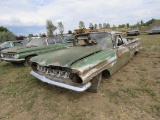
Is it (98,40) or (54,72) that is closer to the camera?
(54,72)

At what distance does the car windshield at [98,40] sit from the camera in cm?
414

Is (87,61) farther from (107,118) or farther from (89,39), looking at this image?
(89,39)

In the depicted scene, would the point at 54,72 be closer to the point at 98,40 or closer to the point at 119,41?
the point at 98,40

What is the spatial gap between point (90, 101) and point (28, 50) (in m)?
4.51

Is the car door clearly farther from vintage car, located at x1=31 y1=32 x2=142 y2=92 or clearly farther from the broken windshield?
the broken windshield

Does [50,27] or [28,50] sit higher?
[50,27]

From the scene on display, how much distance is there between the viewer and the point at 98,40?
4.31 metres

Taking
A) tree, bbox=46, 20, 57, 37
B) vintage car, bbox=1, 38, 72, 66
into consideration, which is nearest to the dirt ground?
vintage car, bbox=1, 38, 72, 66

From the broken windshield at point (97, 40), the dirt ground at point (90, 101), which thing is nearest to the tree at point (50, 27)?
the broken windshield at point (97, 40)

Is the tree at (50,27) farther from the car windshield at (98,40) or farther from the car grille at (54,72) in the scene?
the car grille at (54,72)

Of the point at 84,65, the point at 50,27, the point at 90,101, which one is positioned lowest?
the point at 90,101

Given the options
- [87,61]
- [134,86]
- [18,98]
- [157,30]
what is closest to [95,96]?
[87,61]

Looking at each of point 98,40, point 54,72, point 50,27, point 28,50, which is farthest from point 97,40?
point 50,27

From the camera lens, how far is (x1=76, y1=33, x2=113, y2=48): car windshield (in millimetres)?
4141
